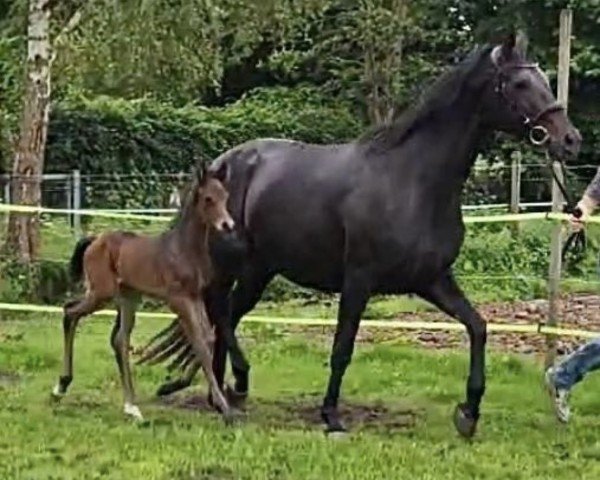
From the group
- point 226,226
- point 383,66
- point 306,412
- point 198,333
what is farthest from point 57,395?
point 383,66

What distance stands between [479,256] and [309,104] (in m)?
9.44

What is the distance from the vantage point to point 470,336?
24.9 feet

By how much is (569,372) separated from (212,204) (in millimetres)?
2147

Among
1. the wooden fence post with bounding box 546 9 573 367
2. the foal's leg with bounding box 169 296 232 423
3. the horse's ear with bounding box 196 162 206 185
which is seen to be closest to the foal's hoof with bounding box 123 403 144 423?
the foal's leg with bounding box 169 296 232 423

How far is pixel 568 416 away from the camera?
7977mm

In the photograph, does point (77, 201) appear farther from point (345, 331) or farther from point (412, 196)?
point (412, 196)

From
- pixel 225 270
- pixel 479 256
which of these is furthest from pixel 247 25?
pixel 225 270

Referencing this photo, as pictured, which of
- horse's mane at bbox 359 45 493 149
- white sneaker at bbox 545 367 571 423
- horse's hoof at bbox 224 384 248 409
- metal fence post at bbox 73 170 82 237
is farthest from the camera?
metal fence post at bbox 73 170 82 237

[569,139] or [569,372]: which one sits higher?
[569,139]

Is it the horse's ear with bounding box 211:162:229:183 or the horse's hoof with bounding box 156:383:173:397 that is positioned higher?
the horse's ear with bounding box 211:162:229:183

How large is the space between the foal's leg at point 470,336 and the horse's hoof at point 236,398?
4.46ft

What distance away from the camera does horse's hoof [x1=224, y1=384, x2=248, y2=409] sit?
8281mm

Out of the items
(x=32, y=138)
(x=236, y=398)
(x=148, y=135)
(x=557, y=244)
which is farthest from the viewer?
(x=148, y=135)

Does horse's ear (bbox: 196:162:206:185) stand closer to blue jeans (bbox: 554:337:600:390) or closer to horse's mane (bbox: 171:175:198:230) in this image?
horse's mane (bbox: 171:175:198:230)
